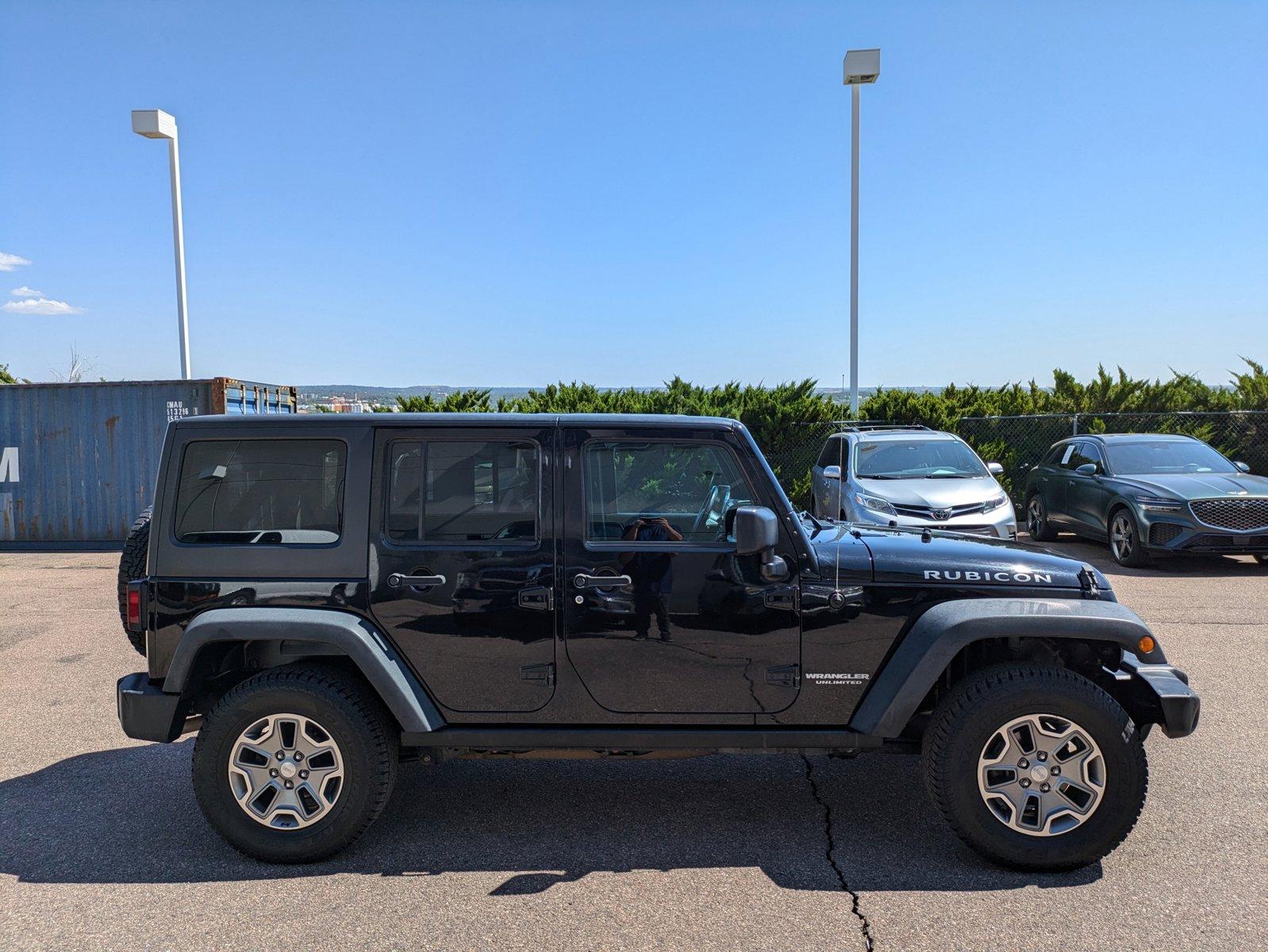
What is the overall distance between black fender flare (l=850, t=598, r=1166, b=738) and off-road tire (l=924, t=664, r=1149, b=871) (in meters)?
0.17

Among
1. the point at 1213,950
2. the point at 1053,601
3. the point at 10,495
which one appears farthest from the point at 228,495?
the point at 10,495

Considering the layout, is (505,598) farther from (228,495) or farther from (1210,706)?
(1210,706)

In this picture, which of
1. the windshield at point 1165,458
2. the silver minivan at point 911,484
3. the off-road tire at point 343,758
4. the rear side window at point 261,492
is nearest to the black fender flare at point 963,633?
the off-road tire at point 343,758

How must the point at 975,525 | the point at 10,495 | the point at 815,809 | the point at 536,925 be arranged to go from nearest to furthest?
the point at 536,925 < the point at 815,809 < the point at 975,525 < the point at 10,495

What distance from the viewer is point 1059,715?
3578mm

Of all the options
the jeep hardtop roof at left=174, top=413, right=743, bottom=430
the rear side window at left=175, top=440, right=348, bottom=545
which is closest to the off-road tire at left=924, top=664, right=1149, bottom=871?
the jeep hardtop roof at left=174, top=413, right=743, bottom=430

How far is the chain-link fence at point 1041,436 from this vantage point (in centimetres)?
1554

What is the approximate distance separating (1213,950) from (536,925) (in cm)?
225

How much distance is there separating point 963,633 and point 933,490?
23.6 feet

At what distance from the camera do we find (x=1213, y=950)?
3061 millimetres

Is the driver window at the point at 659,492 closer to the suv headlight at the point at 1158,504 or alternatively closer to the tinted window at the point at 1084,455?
the suv headlight at the point at 1158,504

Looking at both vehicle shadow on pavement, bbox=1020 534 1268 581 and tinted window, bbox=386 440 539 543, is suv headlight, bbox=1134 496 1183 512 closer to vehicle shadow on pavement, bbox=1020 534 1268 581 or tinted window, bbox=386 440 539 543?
vehicle shadow on pavement, bbox=1020 534 1268 581

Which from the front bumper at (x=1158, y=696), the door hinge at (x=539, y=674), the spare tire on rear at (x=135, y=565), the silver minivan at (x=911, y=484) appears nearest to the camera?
the front bumper at (x=1158, y=696)

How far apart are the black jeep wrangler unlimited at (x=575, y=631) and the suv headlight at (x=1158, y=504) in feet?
25.8
